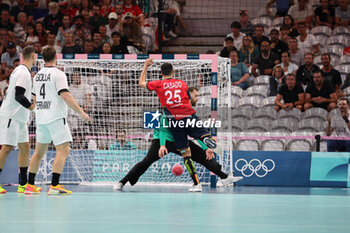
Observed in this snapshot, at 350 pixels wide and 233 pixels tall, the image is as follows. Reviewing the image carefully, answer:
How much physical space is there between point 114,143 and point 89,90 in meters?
1.36

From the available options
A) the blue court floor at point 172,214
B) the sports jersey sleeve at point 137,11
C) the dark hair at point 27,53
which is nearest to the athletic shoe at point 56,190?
the blue court floor at point 172,214

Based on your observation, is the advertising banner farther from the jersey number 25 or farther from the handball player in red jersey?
the jersey number 25

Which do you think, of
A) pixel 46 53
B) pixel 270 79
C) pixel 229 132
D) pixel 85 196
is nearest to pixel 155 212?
pixel 85 196

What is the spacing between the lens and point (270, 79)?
1467 cm

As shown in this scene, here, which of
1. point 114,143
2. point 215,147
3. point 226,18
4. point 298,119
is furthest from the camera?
point 226,18

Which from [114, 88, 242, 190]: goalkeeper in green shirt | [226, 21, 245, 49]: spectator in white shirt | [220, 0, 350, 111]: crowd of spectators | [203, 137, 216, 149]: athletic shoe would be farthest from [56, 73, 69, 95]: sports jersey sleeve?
[226, 21, 245, 49]: spectator in white shirt


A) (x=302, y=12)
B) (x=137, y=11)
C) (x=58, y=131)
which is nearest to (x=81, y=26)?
(x=137, y=11)

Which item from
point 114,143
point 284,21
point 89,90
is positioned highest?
point 284,21

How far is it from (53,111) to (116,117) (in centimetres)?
436

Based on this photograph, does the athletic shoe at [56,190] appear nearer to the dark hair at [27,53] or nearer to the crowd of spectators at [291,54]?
the dark hair at [27,53]

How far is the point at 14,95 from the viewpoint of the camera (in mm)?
8922

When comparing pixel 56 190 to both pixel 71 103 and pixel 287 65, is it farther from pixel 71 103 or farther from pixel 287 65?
pixel 287 65

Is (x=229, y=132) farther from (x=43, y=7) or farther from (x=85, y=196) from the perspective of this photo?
(x=43, y=7)

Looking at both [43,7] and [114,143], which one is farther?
[43,7]
